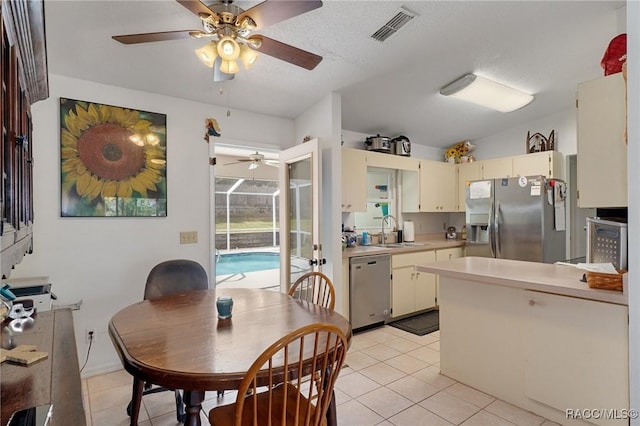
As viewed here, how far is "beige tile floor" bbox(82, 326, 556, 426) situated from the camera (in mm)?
2053

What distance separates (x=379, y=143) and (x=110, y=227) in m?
3.11

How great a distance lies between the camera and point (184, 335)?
147 centimetres

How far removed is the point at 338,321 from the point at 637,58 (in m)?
1.53

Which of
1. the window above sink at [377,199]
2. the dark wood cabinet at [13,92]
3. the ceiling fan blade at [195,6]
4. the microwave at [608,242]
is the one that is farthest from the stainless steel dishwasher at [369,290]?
the dark wood cabinet at [13,92]

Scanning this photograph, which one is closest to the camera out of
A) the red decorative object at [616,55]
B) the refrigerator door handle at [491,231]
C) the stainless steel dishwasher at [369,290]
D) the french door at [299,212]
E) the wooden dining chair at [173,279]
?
the red decorative object at [616,55]

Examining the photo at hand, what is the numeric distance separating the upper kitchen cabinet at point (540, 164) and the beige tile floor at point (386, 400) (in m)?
2.81

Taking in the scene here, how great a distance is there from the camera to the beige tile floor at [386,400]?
2053 millimetres

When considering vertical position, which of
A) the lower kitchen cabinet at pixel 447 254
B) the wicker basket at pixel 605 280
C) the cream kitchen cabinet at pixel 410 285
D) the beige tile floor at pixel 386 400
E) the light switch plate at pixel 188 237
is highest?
the light switch plate at pixel 188 237

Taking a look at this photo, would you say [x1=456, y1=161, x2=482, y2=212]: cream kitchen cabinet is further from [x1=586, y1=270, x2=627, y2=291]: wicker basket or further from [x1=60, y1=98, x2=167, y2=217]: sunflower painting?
[x1=60, y1=98, x2=167, y2=217]: sunflower painting

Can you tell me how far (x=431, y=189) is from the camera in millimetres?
4633

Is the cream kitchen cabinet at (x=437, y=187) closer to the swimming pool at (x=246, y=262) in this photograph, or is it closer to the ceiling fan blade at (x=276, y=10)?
the ceiling fan blade at (x=276, y=10)

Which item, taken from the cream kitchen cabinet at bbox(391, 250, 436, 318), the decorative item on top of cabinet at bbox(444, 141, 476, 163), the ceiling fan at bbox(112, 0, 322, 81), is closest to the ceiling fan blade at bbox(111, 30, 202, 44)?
the ceiling fan at bbox(112, 0, 322, 81)

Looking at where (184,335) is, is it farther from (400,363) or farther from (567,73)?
(567,73)

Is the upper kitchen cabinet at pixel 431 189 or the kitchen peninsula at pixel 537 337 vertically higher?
the upper kitchen cabinet at pixel 431 189
